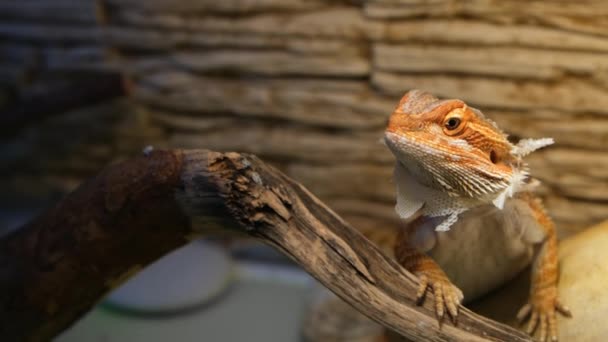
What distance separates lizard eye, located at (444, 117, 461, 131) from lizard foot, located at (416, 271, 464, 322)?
1.03 ft

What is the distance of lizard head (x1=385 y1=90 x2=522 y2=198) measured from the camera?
113 cm

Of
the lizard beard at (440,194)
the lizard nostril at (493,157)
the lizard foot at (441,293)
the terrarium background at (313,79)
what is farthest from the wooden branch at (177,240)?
the terrarium background at (313,79)

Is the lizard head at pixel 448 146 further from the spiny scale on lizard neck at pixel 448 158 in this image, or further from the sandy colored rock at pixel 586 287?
the sandy colored rock at pixel 586 287

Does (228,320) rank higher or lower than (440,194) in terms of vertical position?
lower

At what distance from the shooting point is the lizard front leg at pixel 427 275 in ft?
3.91

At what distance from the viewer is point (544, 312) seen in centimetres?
133

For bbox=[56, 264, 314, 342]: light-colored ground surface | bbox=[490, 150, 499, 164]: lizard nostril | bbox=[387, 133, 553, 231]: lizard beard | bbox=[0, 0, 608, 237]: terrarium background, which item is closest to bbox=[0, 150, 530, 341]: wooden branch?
bbox=[387, 133, 553, 231]: lizard beard

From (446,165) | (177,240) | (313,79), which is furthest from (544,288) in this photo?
(313,79)

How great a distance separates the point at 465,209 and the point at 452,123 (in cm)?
20

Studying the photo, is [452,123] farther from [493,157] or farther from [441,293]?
[441,293]

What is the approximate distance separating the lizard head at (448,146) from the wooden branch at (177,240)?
204mm

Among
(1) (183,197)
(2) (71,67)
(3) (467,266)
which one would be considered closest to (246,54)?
(2) (71,67)

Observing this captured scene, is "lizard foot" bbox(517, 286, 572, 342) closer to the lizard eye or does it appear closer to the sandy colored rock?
the sandy colored rock

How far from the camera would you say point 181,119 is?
259 centimetres
